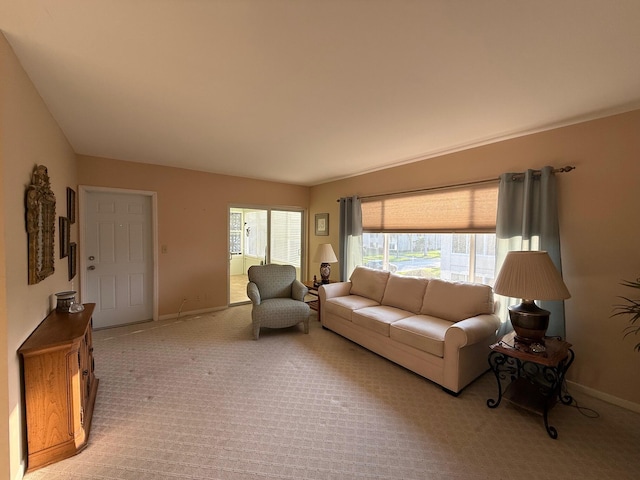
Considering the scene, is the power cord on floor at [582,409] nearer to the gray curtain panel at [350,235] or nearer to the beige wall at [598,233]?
the beige wall at [598,233]

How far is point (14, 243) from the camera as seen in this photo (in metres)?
1.50

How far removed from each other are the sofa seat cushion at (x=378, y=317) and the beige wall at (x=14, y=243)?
2761 millimetres

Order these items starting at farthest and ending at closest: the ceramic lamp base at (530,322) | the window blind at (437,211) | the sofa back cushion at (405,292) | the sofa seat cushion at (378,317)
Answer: the sofa back cushion at (405,292)
the window blind at (437,211)
the sofa seat cushion at (378,317)
the ceramic lamp base at (530,322)

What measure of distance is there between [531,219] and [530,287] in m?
0.91

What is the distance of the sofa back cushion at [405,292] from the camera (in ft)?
10.6

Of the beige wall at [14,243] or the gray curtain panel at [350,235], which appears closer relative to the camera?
the beige wall at [14,243]

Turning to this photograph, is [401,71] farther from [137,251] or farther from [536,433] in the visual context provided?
[137,251]

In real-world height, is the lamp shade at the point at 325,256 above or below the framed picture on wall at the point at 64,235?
below

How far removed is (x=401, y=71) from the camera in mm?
1693

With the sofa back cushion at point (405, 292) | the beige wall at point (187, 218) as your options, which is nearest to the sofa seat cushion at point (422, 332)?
the sofa back cushion at point (405, 292)

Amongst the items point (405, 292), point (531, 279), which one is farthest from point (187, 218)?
point (531, 279)

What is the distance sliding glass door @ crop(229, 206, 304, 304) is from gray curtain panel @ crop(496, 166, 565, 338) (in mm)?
3808

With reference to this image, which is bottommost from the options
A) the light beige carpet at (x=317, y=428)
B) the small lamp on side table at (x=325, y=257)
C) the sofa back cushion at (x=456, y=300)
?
the light beige carpet at (x=317, y=428)

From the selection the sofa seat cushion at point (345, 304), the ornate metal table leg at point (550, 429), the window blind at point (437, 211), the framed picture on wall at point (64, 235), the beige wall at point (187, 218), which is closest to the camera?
the ornate metal table leg at point (550, 429)
